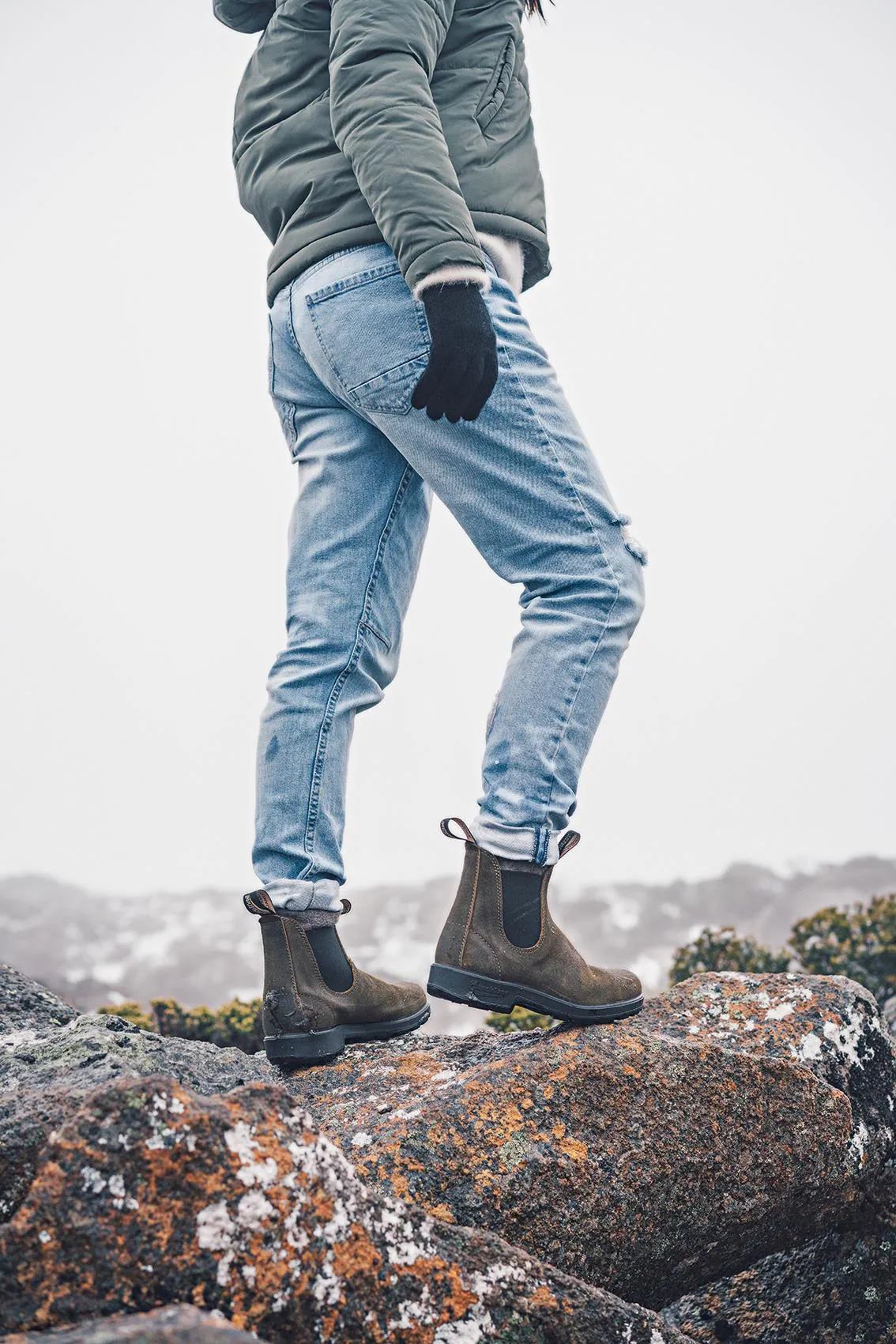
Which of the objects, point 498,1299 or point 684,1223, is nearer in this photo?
point 498,1299

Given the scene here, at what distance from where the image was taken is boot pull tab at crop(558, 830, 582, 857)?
248 centimetres

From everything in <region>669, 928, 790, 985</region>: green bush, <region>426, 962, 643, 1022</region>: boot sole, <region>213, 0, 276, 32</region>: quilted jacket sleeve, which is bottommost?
<region>669, 928, 790, 985</region>: green bush

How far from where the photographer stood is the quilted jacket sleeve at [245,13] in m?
2.93

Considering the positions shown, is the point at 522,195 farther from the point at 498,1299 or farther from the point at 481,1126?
the point at 498,1299

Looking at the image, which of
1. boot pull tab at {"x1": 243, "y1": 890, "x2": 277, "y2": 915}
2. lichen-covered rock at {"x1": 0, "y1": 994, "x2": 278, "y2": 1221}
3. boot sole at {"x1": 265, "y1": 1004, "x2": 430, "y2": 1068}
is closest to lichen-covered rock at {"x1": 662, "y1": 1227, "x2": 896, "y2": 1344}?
boot sole at {"x1": 265, "y1": 1004, "x2": 430, "y2": 1068}

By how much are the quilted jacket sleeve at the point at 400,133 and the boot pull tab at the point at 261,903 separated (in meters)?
1.46

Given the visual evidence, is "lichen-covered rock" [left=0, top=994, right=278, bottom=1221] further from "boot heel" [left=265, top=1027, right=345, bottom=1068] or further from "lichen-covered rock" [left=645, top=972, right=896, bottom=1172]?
"lichen-covered rock" [left=645, top=972, right=896, bottom=1172]

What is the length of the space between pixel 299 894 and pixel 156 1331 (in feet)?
4.58

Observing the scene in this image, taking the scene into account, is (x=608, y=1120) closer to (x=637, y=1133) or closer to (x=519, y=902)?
(x=637, y=1133)

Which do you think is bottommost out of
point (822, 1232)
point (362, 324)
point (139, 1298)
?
point (822, 1232)

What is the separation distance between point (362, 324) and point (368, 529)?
1.70 ft

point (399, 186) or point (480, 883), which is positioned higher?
point (399, 186)

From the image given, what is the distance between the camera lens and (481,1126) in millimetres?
2072

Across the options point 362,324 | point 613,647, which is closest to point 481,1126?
point 613,647
